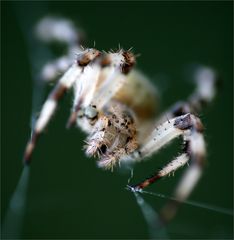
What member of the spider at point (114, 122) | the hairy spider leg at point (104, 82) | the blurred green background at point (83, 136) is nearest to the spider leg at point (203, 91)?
the blurred green background at point (83, 136)

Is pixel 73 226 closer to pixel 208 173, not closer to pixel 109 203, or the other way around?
pixel 109 203

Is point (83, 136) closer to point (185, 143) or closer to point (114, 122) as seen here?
point (114, 122)

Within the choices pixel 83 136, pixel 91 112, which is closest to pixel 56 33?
pixel 83 136

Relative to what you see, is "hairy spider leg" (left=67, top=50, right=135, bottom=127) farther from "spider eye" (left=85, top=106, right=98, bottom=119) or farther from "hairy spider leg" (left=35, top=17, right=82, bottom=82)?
"hairy spider leg" (left=35, top=17, right=82, bottom=82)

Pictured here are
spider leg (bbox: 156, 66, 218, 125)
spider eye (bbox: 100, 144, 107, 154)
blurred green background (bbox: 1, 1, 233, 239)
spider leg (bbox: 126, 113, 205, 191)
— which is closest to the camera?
spider leg (bbox: 126, 113, 205, 191)

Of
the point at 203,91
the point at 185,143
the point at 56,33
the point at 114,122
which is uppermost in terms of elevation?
the point at 56,33

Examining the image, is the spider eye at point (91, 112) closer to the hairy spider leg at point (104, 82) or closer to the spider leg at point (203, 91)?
the hairy spider leg at point (104, 82)

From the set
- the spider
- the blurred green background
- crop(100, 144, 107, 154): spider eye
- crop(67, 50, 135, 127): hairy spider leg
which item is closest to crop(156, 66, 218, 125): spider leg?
the blurred green background
